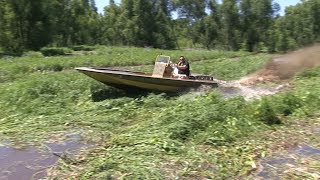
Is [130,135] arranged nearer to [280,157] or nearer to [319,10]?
[280,157]

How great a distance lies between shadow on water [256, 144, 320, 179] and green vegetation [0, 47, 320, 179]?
9.6 inches

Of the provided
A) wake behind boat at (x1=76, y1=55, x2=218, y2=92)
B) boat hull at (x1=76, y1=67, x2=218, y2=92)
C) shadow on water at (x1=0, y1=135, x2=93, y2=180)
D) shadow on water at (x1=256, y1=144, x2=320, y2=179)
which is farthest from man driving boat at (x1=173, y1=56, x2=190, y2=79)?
shadow on water at (x1=256, y1=144, x2=320, y2=179)

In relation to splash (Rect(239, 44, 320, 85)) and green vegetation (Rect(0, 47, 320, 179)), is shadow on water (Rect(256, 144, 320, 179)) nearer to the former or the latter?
green vegetation (Rect(0, 47, 320, 179))

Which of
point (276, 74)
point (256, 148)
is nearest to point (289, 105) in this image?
point (256, 148)

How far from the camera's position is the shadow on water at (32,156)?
7.38 m

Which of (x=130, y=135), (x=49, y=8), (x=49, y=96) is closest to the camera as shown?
(x=130, y=135)

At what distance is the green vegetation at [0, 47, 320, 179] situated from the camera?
280 inches

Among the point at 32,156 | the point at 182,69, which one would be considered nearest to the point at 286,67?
the point at 182,69

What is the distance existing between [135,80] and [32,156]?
6.27 m

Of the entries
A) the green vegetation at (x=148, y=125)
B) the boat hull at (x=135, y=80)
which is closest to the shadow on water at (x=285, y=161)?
the green vegetation at (x=148, y=125)

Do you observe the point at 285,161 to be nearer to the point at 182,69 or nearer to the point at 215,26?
the point at 182,69

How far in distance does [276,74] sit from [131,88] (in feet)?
26.8

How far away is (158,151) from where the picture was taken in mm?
7676

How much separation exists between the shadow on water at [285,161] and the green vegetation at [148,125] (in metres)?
0.24
